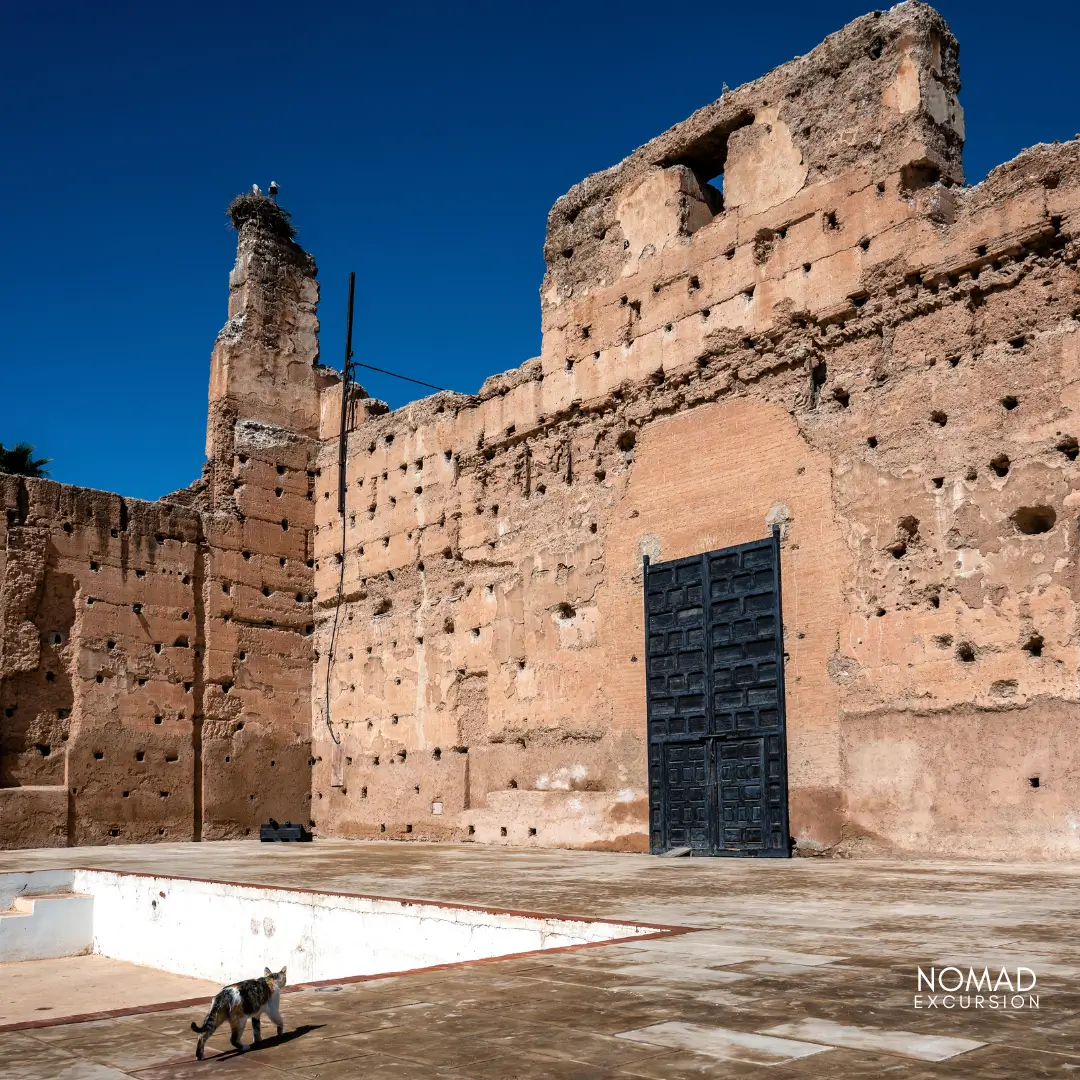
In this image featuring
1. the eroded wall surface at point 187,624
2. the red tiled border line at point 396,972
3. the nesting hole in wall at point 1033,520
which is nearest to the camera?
the red tiled border line at point 396,972

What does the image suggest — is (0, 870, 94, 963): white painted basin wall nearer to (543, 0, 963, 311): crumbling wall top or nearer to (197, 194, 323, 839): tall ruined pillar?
(197, 194, 323, 839): tall ruined pillar

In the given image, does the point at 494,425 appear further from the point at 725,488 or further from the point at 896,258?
the point at 896,258

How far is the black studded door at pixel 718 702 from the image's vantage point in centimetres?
1120

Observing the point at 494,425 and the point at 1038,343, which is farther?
the point at 494,425

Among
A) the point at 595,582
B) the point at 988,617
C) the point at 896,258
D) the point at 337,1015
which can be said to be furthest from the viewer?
the point at 595,582

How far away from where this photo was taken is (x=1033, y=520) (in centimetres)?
966

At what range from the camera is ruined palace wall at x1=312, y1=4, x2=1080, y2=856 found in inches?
382

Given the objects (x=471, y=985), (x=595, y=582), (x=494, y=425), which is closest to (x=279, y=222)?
A: (x=494, y=425)

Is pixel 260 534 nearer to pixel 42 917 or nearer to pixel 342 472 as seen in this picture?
pixel 342 472

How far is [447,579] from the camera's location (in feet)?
50.1

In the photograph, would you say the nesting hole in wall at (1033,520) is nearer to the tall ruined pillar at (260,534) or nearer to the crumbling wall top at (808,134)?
the crumbling wall top at (808,134)

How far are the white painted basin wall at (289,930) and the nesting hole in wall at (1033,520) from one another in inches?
235

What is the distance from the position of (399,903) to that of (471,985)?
269 cm

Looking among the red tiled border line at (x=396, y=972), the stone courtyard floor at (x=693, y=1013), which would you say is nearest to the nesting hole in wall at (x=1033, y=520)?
the stone courtyard floor at (x=693, y=1013)
